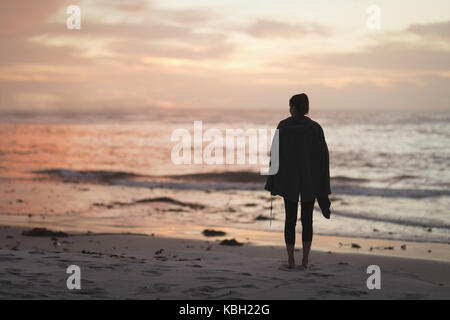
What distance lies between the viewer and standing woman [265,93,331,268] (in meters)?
5.89

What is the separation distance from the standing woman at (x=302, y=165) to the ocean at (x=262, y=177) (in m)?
5.08

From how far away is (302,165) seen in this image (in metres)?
5.92

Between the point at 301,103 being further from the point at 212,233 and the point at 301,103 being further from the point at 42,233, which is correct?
the point at 42,233

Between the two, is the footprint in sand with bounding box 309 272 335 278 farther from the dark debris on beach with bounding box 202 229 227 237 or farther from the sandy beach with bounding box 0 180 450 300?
the dark debris on beach with bounding box 202 229 227 237

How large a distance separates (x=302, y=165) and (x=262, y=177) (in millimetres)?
16876

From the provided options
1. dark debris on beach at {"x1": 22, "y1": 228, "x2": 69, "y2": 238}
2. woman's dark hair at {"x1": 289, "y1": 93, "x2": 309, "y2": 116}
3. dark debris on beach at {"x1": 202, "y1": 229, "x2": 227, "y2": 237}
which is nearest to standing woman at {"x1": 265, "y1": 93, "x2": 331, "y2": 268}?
woman's dark hair at {"x1": 289, "y1": 93, "x2": 309, "y2": 116}

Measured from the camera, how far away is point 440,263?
8.09 meters

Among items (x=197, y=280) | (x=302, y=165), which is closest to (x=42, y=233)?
(x=197, y=280)

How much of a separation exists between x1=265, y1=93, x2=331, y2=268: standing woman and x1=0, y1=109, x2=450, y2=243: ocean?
5084mm

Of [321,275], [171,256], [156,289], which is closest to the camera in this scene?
[156,289]

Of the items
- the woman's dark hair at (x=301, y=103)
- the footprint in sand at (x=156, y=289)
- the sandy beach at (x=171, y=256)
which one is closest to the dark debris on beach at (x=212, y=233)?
the sandy beach at (x=171, y=256)

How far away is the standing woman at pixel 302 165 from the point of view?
5887 mm

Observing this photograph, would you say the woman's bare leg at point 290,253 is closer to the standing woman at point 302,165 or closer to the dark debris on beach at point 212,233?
the standing woman at point 302,165
